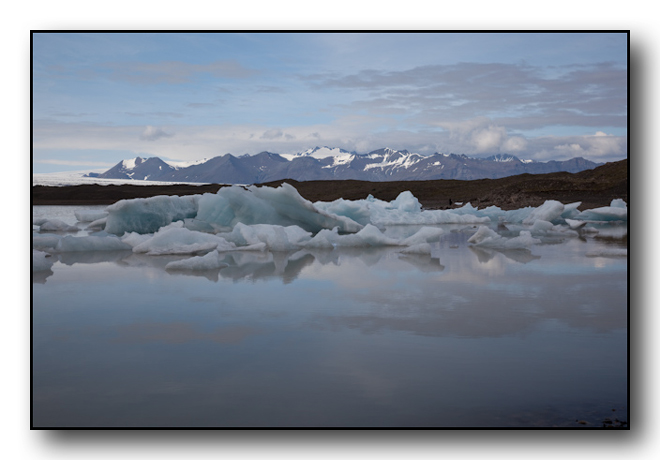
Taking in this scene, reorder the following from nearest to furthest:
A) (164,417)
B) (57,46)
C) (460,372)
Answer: (164,417) < (460,372) < (57,46)

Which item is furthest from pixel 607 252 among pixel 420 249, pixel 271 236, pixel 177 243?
pixel 177 243

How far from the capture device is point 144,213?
33.2 feet

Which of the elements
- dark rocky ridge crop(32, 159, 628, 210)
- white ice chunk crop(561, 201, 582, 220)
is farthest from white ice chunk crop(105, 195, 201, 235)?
white ice chunk crop(561, 201, 582, 220)

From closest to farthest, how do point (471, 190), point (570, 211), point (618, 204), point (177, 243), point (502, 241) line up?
point (177, 243) → point (502, 241) → point (618, 204) → point (570, 211) → point (471, 190)

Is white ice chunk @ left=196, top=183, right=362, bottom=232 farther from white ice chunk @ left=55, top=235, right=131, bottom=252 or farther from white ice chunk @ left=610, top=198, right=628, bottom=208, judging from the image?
white ice chunk @ left=610, top=198, right=628, bottom=208

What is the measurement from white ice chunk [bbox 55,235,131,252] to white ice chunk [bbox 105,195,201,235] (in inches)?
78.2

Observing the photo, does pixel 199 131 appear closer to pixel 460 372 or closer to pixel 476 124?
pixel 476 124

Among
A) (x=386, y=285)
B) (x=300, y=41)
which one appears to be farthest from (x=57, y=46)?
(x=386, y=285)

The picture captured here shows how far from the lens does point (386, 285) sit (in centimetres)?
491

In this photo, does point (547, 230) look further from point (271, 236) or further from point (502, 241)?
point (271, 236)

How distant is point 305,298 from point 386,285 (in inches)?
35.8

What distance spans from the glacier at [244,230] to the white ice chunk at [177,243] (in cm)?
1

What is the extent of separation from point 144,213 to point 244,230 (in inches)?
118

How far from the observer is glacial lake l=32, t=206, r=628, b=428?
2332 millimetres
